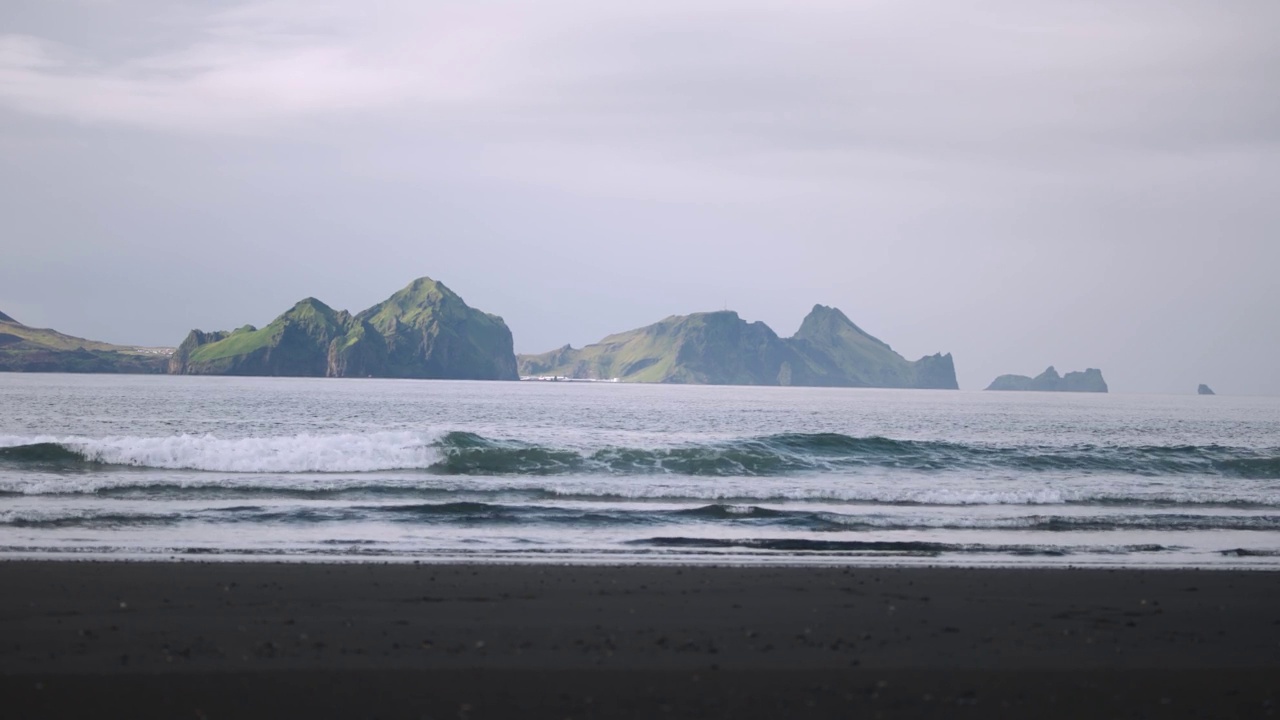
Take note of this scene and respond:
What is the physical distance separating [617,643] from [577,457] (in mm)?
25900

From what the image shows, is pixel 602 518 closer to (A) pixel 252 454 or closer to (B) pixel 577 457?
(B) pixel 577 457

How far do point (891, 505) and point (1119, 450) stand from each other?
2478cm

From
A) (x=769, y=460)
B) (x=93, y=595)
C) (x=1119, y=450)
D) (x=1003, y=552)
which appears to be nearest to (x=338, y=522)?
(x=93, y=595)

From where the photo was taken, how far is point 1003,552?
60.8 ft

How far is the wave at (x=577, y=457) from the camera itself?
106ft

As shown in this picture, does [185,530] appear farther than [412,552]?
Yes

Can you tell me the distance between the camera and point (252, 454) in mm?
32312

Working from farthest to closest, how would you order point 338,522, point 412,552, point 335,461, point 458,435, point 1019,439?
point 1019,439 → point 458,435 → point 335,461 → point 338,522 → point 412,552

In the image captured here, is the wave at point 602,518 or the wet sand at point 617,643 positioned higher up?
the wet sand at point 617,643

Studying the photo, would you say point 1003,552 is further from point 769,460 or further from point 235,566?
point 769,460

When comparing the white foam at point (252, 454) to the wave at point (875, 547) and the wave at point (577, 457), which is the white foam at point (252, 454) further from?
the wave at point (875, 547)

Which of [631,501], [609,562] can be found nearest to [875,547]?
[609,562]

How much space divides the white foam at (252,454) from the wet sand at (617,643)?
1833 cm

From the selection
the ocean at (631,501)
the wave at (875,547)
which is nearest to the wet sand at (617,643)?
the ocean at (631,501)
